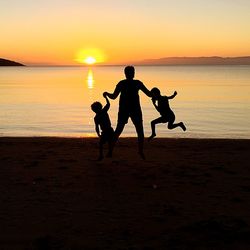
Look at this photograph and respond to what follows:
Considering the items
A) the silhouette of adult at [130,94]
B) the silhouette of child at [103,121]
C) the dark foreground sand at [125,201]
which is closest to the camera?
the dark foreground sand at [125,201]

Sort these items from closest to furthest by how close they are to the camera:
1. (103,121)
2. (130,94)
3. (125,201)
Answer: (125,201)
(130,94)
(103,121)

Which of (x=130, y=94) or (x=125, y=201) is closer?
(x=125, y=201)

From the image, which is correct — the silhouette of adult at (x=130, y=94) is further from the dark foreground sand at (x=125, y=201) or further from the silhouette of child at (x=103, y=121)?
the dark foreground sand at (x=125, y=201)

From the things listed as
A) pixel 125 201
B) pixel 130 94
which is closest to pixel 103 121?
pixel 130 94

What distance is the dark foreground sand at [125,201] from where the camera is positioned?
505 cm

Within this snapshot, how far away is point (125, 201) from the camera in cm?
666

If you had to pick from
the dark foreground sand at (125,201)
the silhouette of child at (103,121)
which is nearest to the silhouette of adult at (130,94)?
the silhouette of child at (103,121)

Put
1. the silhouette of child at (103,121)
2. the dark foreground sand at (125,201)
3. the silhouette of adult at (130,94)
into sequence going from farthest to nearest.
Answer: the silhouette of child at (103,121) < the silhouette of adult at (130,94) < the dark foreground sand at (125,201)

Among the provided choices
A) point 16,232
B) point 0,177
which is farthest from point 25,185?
point 16,232

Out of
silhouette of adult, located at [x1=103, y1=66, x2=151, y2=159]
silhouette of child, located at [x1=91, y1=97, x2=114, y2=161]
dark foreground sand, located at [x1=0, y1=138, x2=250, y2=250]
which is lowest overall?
dark foreground sand, located at [x1=0, y1=138, x2=250, y2=250]

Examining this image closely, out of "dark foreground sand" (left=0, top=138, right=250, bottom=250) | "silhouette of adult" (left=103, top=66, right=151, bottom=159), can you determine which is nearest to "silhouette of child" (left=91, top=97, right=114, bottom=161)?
"silhouette of adult" (left=103, top=66, right=151, bottom=159)

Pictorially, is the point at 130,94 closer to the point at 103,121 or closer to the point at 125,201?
the point at 103,121

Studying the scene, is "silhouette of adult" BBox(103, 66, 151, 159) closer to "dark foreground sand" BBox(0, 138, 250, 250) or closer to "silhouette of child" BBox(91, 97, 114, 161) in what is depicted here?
"silhouette of child" BBox(91, 97, 114, 161)

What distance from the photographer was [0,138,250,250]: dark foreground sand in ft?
16.6
